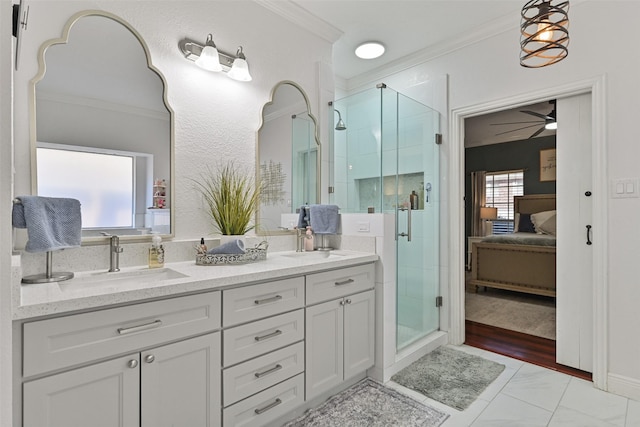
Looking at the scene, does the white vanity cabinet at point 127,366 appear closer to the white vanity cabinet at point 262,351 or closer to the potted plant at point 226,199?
the white vanity cabinet at point 262,351

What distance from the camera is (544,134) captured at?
616cm

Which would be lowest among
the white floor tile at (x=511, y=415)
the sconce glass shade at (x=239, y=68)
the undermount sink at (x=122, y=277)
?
the white floor tile at (x=511, y=415)

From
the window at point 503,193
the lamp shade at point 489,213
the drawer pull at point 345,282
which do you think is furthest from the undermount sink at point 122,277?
the window at point 503,193

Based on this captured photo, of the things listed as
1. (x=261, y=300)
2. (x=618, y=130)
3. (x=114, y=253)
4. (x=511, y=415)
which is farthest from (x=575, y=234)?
(x=114, y=253)

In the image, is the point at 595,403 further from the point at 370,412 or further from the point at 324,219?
the point at 324,219

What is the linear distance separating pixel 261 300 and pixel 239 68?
1.44 m

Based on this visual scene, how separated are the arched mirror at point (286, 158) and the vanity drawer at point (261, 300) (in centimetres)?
69

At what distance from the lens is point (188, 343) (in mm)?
1354

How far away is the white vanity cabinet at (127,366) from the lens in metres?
1.06

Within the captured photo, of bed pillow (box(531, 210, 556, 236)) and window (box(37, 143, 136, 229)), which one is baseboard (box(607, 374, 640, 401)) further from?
bed pillow (box(531, 210, 556, 236))

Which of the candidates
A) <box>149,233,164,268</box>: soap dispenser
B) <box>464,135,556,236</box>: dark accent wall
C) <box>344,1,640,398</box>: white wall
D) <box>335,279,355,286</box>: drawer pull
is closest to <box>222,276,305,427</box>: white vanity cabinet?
<box>335,279,355,286</box>: drawer pull

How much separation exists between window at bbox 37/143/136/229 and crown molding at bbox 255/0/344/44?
4.82 feet

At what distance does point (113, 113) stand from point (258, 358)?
56.7 inches

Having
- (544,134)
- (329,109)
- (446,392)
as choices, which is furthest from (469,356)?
(544,134)
